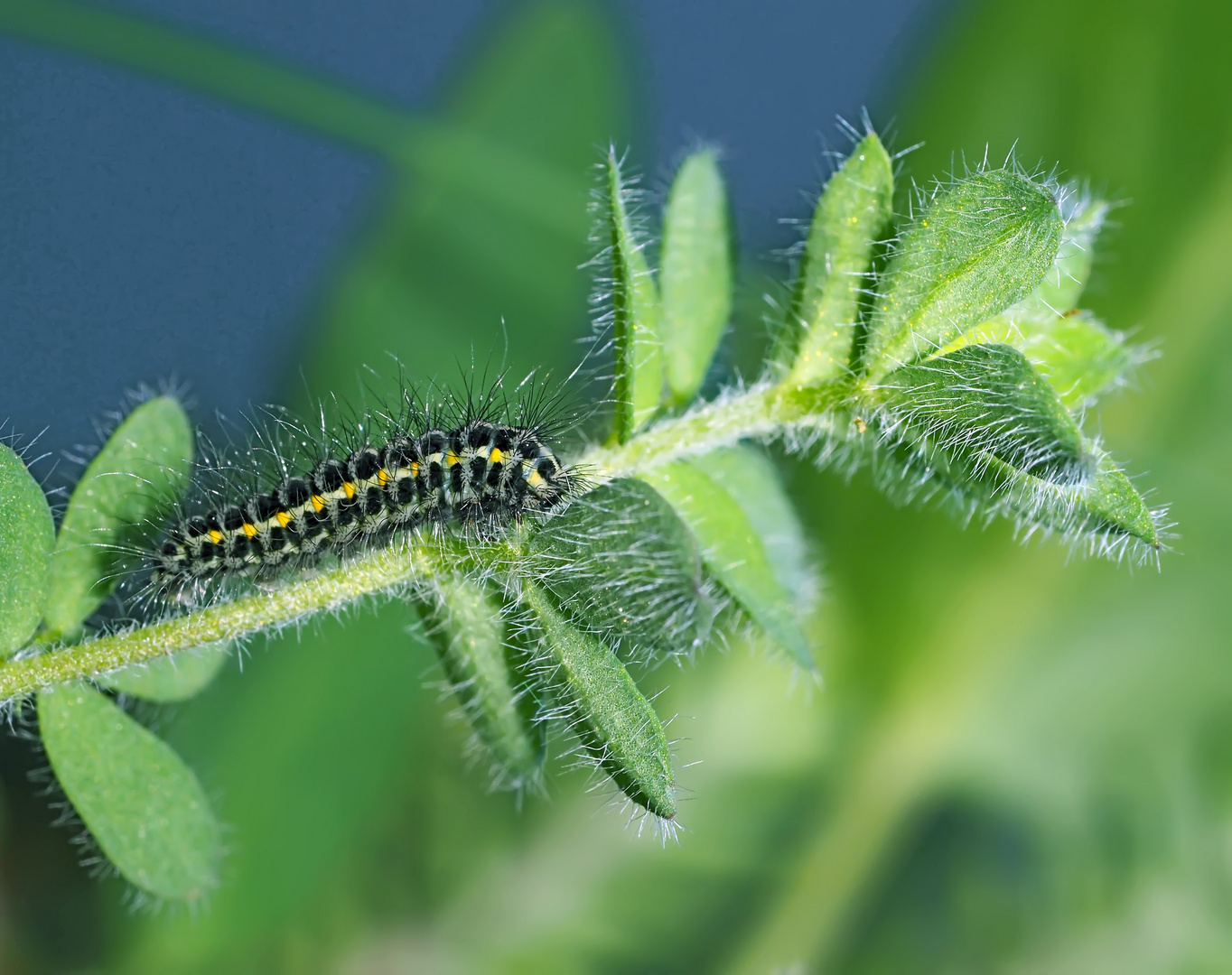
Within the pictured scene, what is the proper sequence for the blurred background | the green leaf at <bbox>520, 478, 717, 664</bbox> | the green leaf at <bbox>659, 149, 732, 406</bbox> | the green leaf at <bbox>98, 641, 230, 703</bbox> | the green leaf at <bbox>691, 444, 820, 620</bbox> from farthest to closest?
the blurred background, the green leaf at <bbox>691, 444, 820, 620</bbox>, the green leaf at <bbox>659, 149, 732, 406</bbox>, the green leaf at <bbox>98, 641, 230, 703</bbox>, the green leaf at <bbox>520, 478, 717, 664</bbox>

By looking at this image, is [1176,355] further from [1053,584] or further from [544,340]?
[544,340]

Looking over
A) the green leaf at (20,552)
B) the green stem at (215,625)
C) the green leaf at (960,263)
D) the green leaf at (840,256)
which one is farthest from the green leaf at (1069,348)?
the green leaf at (20,552)

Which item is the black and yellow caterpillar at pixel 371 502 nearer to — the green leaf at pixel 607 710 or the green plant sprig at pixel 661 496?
the green plant sprig at pixel 661 496

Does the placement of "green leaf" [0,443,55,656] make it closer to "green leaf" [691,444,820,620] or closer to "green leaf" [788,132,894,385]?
"green leaf" [691,444,820,620]

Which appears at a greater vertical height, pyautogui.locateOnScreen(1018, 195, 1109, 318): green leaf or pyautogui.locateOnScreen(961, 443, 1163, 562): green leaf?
pyautogui.locateOnScreen(1018, 195, 1109, 318): green leaf

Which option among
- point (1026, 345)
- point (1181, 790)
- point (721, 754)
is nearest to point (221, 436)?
point (1026, 345)

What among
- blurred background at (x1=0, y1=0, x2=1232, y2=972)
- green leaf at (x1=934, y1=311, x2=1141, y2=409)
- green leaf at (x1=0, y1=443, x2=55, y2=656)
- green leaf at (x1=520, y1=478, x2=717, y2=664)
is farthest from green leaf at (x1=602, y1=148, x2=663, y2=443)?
blurred background at (x1=0, y1=0, x2=1232, y2=972)

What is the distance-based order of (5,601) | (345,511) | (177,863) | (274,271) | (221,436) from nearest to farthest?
(5,601) → (345,511) → (177,863) → (221,436) → (274,271)
